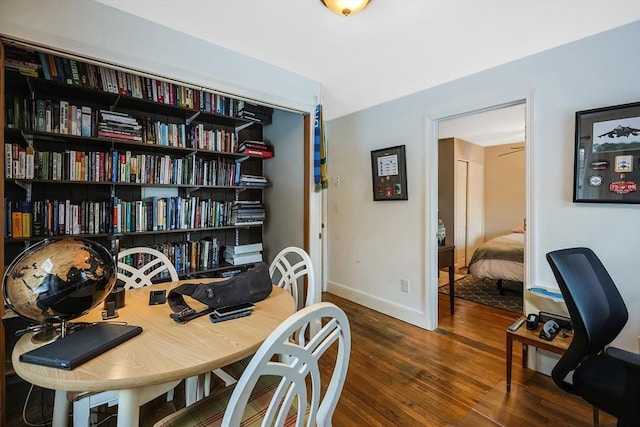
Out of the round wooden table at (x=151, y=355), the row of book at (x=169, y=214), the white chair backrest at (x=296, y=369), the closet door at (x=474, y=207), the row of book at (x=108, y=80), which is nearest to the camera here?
the white chair backrest at (x=296, y=369)

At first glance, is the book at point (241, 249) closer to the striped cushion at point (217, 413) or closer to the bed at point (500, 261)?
the striped cushion at point (217, 413)

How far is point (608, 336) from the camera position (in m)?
1.34

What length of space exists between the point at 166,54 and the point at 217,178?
1.07m

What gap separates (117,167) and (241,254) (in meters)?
1.19

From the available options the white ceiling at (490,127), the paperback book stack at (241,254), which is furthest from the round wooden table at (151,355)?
the white ceiling at (490,127)

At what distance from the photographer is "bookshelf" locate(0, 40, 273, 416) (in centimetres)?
177

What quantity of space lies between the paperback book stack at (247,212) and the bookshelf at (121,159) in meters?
0.01

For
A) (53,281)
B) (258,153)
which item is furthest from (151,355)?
(258,153)

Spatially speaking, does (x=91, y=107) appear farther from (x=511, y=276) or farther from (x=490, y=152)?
(x=490, y=152)

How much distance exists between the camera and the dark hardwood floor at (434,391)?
1.55 m

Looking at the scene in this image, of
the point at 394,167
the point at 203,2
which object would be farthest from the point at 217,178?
the point at 394,167

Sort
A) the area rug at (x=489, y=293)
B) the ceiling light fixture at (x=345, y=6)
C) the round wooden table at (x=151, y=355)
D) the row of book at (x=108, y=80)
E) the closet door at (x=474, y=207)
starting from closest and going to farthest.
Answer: the round wooden table at (x=151, y=355) < the ceiling light fixture at (x=345, y=6) < the row of book at (x=108, y=80) < the area rug at (x=489, y=293) < the closet door at (x=474, y=207)

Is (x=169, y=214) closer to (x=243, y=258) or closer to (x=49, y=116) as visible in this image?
(x=243, y=258)

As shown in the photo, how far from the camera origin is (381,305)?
9.91ft
